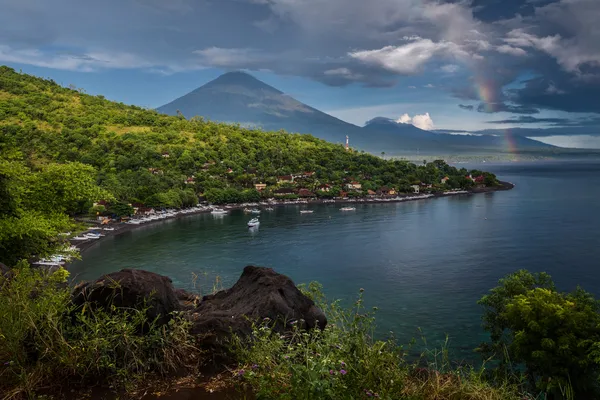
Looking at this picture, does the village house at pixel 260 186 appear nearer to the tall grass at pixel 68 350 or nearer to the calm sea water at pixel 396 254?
the calm sea water at pixel 396 254

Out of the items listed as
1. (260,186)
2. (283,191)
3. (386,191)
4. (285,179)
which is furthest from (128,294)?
(285,179)

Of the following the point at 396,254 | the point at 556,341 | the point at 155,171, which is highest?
the point at 155,171

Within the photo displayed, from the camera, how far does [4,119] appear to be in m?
91.0

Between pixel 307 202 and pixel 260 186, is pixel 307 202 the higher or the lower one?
the lower one

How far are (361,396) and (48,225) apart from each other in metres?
9.39

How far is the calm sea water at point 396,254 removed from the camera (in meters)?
27.9

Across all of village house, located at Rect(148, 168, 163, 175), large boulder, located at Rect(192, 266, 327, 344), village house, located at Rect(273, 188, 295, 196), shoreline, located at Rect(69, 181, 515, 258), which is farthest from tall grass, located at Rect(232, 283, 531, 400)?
village house, located at Rect(148, 168, 163, 175)

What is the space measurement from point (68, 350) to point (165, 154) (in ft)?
329

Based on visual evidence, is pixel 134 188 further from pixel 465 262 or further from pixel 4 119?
pixel 465 262

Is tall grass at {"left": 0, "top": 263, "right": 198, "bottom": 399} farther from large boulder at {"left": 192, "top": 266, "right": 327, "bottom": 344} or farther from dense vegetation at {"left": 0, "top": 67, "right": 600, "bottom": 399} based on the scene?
large boulder at {"left": 192, "top": 266, "right": 327, "bottom": 344}

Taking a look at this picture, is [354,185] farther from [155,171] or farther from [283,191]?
[155,171]

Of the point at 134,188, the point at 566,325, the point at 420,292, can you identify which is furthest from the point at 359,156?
the point at 566,325

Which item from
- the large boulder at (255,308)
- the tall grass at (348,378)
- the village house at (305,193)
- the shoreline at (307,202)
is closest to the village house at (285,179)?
the village house at (305,193)

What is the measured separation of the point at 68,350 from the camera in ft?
11.1
